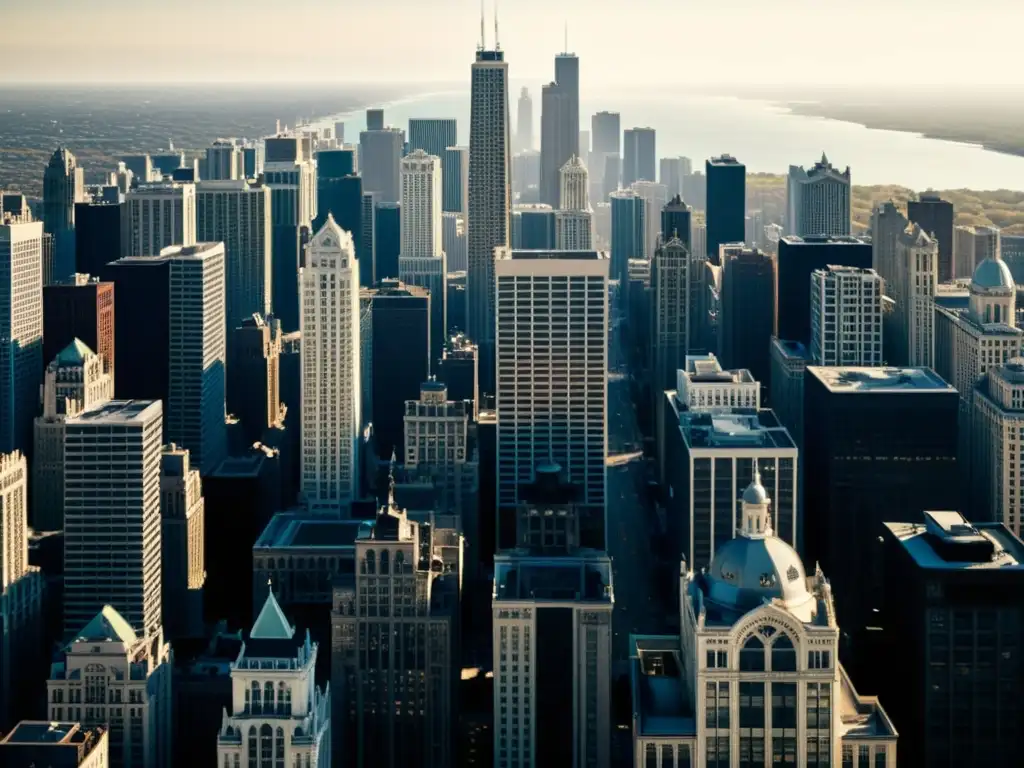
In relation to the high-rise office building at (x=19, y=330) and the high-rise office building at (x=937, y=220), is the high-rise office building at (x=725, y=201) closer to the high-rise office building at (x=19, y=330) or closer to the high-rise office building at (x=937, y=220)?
the high-rise office building at (x=937, y=220)

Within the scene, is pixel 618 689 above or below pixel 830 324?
below

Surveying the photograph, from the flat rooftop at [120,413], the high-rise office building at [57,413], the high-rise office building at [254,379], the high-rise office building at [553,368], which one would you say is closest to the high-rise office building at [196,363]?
the high-rise office building at [254,379]

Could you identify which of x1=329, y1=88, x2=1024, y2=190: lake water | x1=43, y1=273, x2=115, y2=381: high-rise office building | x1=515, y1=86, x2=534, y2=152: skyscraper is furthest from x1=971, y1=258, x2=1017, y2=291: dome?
x1=515, y1=86, x2=534, y2=152: skyscraper

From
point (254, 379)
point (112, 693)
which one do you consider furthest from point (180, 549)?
point (254, 379)

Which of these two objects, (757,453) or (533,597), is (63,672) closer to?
(533,597)

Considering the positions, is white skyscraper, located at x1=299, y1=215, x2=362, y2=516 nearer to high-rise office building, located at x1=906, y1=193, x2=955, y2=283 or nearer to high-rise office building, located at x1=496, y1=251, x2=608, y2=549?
high-rise office building, located at x1=496, y1=251, x2=608, y2=549

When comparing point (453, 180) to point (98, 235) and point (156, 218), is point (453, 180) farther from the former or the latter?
point (98, 235)

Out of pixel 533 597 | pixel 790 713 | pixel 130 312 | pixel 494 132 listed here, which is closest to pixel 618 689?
pixel 533 597

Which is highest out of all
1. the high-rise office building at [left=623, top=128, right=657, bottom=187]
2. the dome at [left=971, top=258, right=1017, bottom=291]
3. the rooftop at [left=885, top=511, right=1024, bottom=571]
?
the high-rise office building at [left=623, top=128, right=657, bottom=187]
